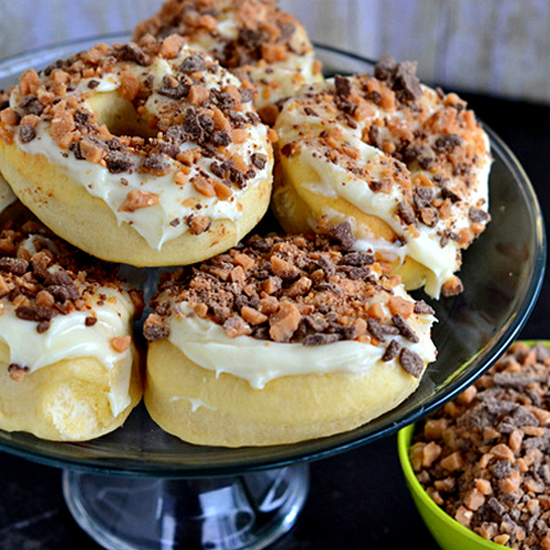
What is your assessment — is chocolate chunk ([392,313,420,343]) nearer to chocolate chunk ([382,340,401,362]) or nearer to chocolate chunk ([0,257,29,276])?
chocolate chunk ([382,340,401,362])

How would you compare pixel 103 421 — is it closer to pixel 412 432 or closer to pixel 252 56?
pixel 412 432

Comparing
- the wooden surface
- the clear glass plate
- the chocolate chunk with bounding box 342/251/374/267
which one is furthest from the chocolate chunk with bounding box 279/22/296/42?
the wooden surface

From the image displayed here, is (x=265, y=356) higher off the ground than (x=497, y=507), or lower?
higher

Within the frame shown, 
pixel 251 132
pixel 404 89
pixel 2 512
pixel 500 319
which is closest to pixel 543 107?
pixel 404 89

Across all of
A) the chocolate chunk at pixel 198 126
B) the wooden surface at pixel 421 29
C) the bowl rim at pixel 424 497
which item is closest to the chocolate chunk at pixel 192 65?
the chocolate chunk at pixel 198 126

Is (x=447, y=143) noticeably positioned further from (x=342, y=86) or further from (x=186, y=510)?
(x=186, y=510)

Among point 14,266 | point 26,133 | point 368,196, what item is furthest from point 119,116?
→ point 368,196

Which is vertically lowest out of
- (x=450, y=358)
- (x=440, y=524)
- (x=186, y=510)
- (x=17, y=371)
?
(x=186, y=510)
